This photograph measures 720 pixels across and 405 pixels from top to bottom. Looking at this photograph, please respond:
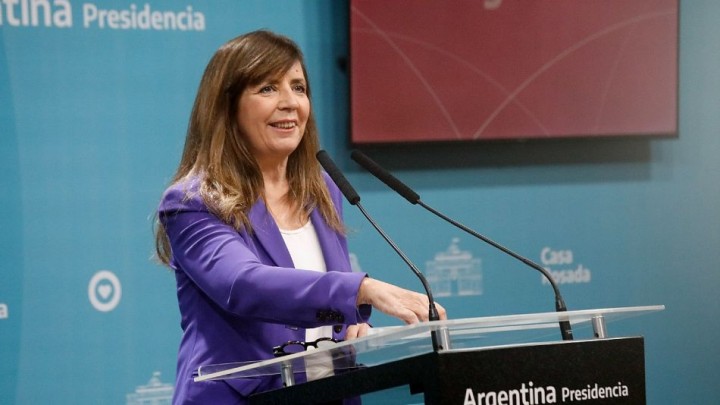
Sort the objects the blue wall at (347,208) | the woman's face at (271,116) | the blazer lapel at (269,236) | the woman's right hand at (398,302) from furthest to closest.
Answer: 1. the blue wall at (347,208)
2. the woman's face at (271,116)
3. the blazer lapel at (269,236)
4. the woman's right hand at (398,302)

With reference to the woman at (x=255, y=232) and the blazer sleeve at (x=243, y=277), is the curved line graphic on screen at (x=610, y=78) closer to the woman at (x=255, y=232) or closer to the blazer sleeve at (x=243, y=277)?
the woman at (x=255, y=232)

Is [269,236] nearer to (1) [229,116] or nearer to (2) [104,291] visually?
(1) [229,116]

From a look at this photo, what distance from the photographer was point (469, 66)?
402cm

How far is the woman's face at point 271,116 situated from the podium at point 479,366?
0.66 metres

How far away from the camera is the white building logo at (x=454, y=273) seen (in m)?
4.12

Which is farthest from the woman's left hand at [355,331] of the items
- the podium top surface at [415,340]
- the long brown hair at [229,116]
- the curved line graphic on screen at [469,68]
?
the curved line graphic on screen at [469,68]

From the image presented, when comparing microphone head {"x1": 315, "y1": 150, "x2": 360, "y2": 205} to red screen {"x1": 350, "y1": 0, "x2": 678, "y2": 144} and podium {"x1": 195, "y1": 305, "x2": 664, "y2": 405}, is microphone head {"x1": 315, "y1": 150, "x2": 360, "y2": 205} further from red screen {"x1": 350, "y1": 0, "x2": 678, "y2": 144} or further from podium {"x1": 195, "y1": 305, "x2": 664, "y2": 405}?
red screen {"x1": 350, "y1": 0, "x2": 678, "y2": 144}

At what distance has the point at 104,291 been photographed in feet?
11.9

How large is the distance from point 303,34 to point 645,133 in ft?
4.92

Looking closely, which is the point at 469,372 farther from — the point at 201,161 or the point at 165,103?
the point at 165,103

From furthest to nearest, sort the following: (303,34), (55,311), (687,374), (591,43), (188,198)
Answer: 1. (687,374)
2. (591,43)
3. (303,34)
4. (55,311)
5. (188,198)

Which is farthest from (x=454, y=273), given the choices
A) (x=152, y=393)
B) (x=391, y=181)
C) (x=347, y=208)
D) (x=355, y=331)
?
(x=391, y=181)

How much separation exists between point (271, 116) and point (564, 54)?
2.18 meters

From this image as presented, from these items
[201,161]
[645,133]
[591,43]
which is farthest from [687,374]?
[201,161]
